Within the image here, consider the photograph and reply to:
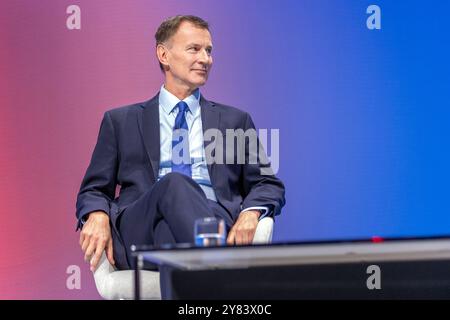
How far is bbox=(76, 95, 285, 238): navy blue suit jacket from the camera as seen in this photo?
3.40 m

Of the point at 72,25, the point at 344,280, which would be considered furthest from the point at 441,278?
the point at 72,25

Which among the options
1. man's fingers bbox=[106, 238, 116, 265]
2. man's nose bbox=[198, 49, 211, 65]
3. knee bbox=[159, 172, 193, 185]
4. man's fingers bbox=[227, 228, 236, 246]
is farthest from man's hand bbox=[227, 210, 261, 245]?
man's nose bbox=[198, 49, 211, 65]

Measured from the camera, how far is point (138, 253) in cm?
201

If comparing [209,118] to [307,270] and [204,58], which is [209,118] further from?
[307,270]

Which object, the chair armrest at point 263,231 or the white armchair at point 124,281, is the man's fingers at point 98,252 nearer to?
the white armchair at point 124,281

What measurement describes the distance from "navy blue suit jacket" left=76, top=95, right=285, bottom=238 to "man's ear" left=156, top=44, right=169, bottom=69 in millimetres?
205

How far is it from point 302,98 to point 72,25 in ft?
3.58

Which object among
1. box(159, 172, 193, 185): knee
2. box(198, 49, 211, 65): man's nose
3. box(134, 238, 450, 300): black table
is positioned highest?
box(198, 49, 211, 65): man's nose

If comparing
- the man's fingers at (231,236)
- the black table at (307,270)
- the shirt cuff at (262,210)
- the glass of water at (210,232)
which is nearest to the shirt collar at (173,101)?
the shirt cuff at (262,210)

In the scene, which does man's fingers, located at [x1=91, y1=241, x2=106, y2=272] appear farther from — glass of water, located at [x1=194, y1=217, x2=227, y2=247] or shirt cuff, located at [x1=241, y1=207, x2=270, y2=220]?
glass of water, located at [x1=194, y1=217, x2=227, y2=247]

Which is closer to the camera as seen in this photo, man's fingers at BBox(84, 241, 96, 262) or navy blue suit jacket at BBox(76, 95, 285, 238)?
man's fingers at BBox(84, 241, 96, 262)

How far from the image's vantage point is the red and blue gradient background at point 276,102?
12.9 ft

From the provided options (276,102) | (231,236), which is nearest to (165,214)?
(231,236)

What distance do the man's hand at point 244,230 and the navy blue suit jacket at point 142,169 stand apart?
0.14 m
